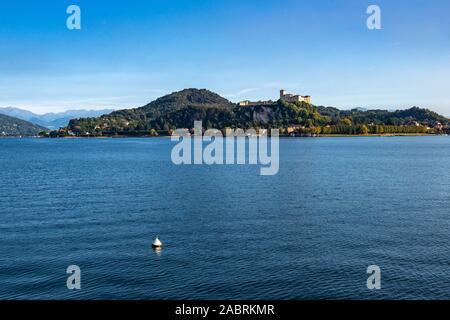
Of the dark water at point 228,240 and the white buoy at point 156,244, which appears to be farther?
the white buoy at point 156,244

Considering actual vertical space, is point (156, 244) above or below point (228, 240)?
above

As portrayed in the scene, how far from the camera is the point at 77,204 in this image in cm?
6128

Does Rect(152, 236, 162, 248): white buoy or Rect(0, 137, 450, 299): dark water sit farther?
Rect(152, 236, 162, 248): white buoy

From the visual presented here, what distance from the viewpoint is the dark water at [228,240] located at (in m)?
31.5

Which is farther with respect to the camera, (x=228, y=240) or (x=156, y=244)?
(x=228, y=240)

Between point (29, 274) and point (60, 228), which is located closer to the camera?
point (29, 274)

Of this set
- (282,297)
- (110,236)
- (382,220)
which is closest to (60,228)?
(110,236)

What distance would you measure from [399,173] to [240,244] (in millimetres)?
68847

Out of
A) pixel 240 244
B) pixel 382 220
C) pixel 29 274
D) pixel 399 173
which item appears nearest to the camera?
pixel 29 274

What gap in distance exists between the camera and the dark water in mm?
31531

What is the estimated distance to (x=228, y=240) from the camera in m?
A: 42.7
